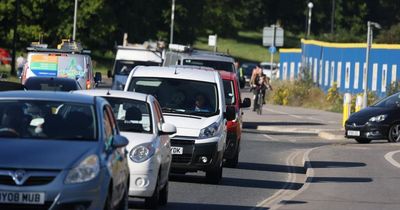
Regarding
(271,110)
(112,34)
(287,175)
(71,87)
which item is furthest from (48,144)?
(112,34)

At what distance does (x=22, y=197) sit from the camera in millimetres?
11000

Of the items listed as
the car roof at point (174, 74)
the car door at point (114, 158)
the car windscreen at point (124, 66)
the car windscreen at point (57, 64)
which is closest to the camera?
the car door at point (114, 158)

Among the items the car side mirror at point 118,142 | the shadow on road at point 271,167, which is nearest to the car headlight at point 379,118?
Result: the shadow on road at point 271,167

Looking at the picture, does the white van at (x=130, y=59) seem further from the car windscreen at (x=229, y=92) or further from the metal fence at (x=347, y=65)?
the car windscreen at (x=229, y=92)

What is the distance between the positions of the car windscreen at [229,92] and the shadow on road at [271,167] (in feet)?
4.23

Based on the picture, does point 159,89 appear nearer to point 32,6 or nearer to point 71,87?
point 71,87

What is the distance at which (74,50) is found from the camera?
34688 mm

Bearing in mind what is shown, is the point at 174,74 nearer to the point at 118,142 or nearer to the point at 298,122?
the point at 118,142

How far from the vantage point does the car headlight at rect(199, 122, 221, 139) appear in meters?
18.6

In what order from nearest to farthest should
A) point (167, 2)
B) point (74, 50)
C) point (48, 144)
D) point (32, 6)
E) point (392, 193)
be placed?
point (48, 144), point (392, 193), point (74, 50), point (32, 6), point (167, 2)

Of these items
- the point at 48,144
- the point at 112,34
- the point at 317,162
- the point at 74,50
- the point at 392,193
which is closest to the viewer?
the point at 48,144

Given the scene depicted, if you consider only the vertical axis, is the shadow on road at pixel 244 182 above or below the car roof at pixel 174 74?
below

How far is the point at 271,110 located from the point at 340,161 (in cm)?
2361

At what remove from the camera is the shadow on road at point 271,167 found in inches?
923
